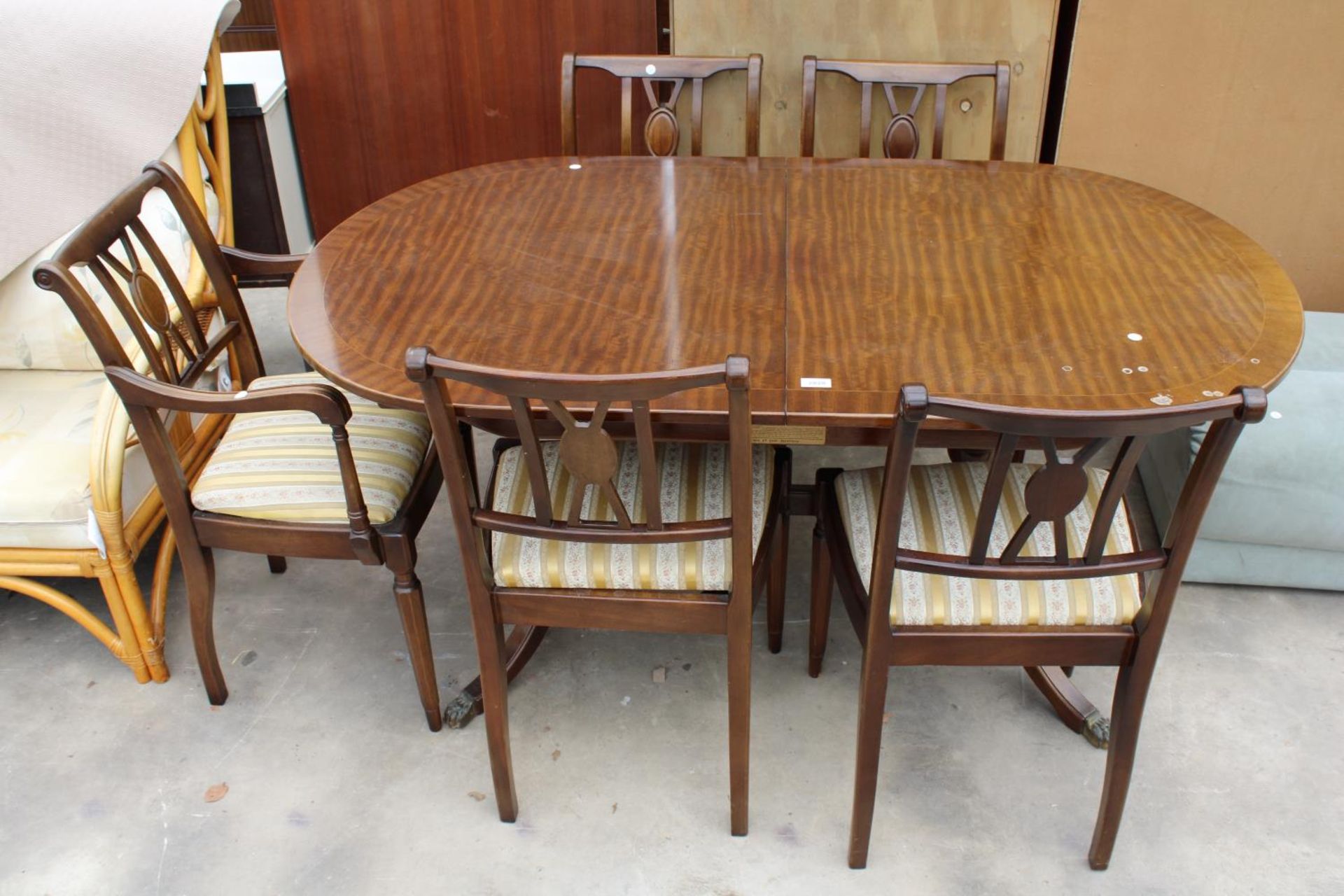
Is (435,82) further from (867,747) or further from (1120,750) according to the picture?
(1120,750)

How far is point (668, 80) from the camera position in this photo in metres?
2.50

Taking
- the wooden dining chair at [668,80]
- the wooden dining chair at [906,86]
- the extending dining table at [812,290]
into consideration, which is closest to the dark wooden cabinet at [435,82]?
the wooden dining chair at [668,80]

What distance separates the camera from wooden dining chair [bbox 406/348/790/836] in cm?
138

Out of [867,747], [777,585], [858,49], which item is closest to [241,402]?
[777,585]

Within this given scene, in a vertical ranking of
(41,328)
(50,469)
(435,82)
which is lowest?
(50,469)

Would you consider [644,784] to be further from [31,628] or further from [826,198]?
[31,628]

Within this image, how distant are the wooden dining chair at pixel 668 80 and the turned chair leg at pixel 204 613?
1.24 meters

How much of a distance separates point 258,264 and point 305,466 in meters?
0.52

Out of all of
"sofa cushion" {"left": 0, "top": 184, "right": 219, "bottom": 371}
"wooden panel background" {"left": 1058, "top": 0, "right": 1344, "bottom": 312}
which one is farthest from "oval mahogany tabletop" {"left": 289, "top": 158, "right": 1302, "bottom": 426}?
"sofa cushion" {"left": 0, "top": 184, "right": 219, "bottom": 371}

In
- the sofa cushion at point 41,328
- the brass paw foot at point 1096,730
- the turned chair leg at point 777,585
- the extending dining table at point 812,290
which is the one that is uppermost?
the extending dining table at point 812,290

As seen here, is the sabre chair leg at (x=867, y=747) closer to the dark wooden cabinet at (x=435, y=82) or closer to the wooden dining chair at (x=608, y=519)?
the wooden dining chair at (x=608, y=519)

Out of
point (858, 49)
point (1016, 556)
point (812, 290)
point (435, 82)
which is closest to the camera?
point (1016, 556)

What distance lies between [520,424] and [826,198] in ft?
3.36

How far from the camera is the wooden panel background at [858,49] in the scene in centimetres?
263
